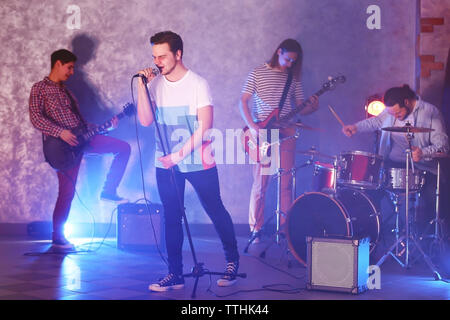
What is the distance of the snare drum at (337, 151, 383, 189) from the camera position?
5.55 metres

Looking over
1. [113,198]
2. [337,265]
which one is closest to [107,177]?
[113,198]

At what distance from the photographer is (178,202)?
4.43 m

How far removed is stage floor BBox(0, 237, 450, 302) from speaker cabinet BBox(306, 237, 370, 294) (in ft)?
0.21

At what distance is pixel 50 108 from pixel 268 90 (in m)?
2.24

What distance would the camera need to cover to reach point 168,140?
4.38m

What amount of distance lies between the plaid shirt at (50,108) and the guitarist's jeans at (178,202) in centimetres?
237

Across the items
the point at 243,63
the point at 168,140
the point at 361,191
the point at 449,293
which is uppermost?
the point at 243,63

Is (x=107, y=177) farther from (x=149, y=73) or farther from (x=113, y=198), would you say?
(x=149, y=73)

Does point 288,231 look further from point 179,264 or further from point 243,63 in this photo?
point 243,63

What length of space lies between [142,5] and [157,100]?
11.7ft

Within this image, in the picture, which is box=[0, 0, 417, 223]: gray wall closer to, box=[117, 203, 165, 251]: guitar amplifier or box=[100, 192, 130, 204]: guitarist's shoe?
box=[100, 192, 130, 204]: guitarist's shoe

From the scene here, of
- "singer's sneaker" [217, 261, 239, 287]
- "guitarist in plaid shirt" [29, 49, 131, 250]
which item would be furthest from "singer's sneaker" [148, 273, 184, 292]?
"guitarist in plaid shirt" [29, 49, 131, 250]

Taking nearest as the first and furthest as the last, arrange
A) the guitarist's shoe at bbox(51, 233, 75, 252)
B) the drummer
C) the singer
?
the singer, the drummer, the guitarist's shoe at bbox(51, 233, 75, 252)
